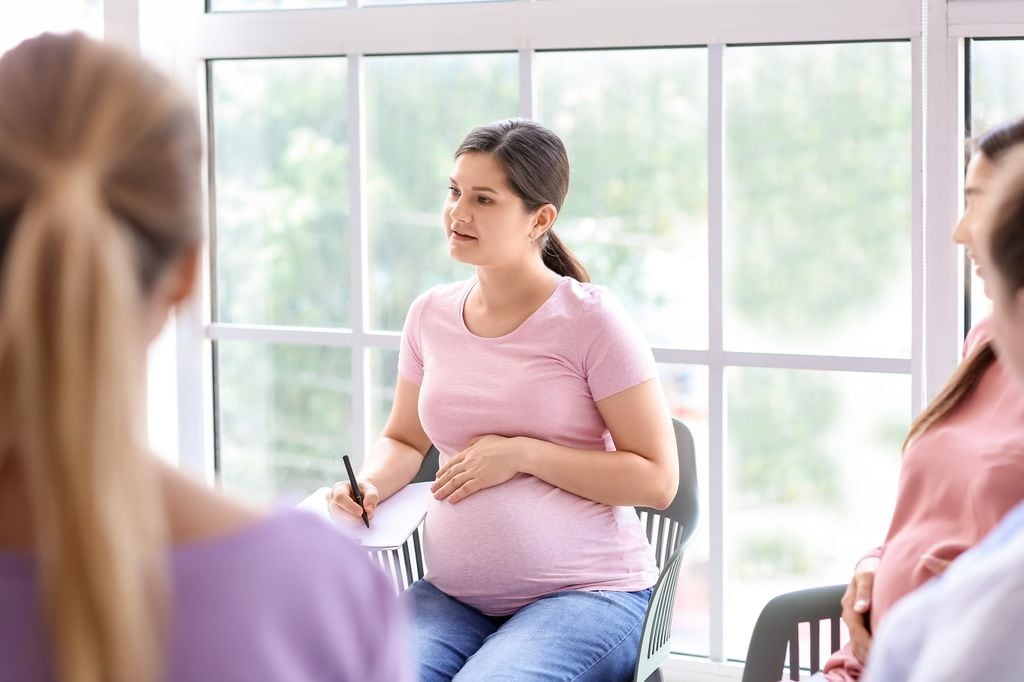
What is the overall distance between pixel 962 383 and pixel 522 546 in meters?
0.78

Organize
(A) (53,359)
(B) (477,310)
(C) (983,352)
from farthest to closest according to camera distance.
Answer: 1. (B) (477,310)
2. (C) (983,352)
3. (A) (53,359)

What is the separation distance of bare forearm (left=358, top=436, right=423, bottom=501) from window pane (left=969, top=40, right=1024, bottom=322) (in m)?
1.15

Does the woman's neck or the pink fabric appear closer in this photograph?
the pink fabric

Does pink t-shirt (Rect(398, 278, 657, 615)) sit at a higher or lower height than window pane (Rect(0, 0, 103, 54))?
lower

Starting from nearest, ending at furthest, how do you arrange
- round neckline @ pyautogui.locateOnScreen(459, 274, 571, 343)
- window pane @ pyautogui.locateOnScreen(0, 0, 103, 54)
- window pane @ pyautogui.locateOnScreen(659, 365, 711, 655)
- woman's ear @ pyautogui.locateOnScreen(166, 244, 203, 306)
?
woman's ear @ pyautogui.locateOnScreen(166, 244, 203, 306) → round neckline @ pyautogui.locateOnScreen(459, 274, 571, 343) → window pane @ pyautogui.locateOnScreen(659, 365, 711, 655) → window pane @ pyautogui.locateOnScreen(0, 0, 103, 54)

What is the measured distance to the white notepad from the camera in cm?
201

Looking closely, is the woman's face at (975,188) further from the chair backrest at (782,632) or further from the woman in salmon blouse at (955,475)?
the chair backrest at (782,632)

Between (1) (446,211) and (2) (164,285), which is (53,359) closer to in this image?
(2) (164,285)

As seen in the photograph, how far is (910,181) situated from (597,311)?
2.38ft

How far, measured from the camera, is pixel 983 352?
173cm

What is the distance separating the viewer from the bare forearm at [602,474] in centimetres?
205

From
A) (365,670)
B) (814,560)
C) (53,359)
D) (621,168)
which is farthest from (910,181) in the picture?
(53,359)

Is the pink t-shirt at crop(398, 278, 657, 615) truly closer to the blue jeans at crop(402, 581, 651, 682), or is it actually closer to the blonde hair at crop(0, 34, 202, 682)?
the blue jeans at crop(402, 581, 651, 682)

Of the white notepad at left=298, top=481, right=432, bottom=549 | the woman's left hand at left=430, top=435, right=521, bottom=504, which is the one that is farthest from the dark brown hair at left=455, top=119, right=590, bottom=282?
the white notepad at left=298, top=481, right=432, bottom=549
